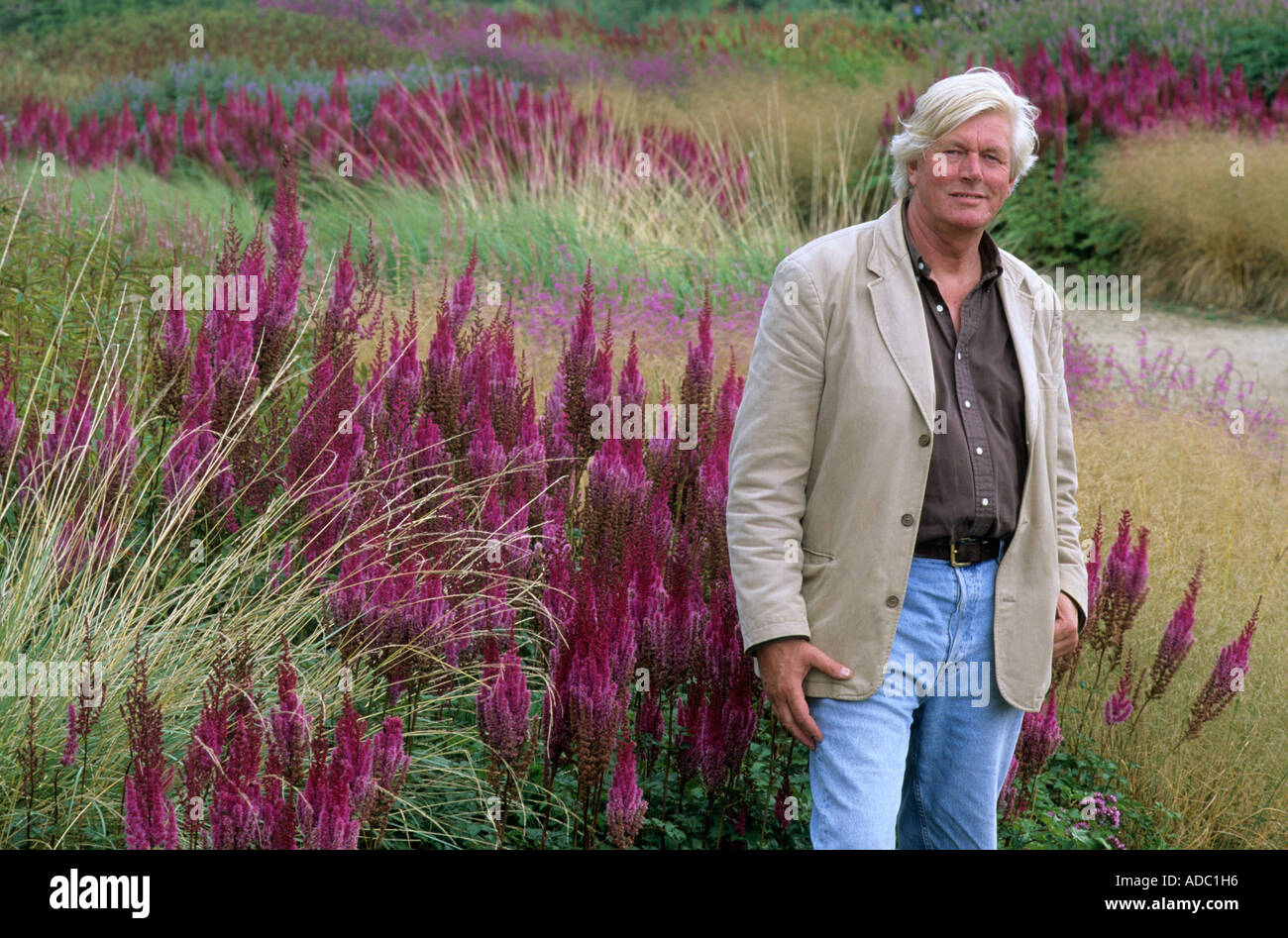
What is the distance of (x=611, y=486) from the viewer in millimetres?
3990

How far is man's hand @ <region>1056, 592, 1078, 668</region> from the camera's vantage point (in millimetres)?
3043

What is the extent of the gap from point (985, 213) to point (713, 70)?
47.0 ft

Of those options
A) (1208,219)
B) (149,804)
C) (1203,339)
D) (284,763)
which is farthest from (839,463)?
(1208,219)

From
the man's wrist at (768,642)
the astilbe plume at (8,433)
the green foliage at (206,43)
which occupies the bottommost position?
the man's wrist at (768,642)

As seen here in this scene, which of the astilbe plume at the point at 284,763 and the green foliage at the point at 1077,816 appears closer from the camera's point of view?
the astilbe plume at the point at 284,763

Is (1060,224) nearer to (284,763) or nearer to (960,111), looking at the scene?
(960,111)

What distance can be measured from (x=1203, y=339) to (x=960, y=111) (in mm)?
7736

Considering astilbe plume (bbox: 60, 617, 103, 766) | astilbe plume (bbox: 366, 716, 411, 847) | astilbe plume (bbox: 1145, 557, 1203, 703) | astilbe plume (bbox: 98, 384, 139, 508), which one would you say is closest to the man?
astilbe plume (bbox: 366, 716, 411, 847)

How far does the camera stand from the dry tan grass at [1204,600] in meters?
4.16

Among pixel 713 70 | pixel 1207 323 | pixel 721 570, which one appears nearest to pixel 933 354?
pixel 721 570

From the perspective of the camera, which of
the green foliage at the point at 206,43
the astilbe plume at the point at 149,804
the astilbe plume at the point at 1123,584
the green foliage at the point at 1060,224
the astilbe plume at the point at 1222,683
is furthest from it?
the green foliage at the point at 206,43

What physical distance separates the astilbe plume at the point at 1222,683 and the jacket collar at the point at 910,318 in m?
1.53

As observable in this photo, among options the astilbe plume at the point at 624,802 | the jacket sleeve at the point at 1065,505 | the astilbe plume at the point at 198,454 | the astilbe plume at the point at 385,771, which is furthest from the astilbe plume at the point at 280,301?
the jacket sleeve at the point at 1065,505

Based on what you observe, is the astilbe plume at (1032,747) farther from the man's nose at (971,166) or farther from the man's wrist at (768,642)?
the man's nose at (971,166)
